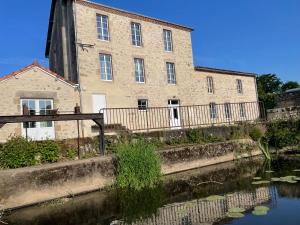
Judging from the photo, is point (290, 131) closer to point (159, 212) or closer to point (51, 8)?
point (159, 212)

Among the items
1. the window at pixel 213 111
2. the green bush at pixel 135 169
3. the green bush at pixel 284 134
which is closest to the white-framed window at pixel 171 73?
the window at pixel 213 111

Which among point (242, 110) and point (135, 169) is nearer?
point (135, 169)

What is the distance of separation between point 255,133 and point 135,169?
27.3 ft

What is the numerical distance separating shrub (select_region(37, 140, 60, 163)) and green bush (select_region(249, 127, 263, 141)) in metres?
9.52

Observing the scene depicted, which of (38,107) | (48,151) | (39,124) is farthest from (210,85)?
(48,151)

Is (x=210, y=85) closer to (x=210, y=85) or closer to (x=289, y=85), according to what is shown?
Answer: (x=210, y=85)

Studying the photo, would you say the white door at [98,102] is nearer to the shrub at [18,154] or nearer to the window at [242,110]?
the shrub at [18,154]

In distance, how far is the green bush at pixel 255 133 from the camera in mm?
14766

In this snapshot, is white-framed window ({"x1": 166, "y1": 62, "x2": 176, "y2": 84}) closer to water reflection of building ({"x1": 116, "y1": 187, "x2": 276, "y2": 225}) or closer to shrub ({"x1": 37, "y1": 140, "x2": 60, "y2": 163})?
shrub ({"x1": 37, "y1": 140, "x2": 60, "y2": 163})

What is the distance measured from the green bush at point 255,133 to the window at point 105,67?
27.8 feet

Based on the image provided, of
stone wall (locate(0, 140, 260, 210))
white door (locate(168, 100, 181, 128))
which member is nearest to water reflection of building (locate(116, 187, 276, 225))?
stone wall (locate(0, 140, 260, 210))

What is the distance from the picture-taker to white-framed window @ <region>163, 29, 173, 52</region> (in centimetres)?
2104

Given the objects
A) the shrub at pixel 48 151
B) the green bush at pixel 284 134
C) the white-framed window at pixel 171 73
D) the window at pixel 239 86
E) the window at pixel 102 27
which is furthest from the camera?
the window at pixel 239 86

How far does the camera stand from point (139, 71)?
1930 centimetres
